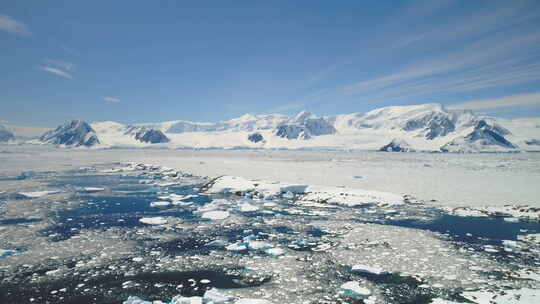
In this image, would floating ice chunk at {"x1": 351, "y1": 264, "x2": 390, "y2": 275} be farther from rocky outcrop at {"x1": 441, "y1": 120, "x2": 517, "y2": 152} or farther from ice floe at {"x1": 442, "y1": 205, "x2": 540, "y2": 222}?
rocky outcrop at {"x1": 441, "y1": 120, "x2": 517, "y2": 152}

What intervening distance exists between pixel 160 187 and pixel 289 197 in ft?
44.5

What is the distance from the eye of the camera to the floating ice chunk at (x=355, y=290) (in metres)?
8.70

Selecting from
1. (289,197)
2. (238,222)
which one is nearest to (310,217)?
(238,222)

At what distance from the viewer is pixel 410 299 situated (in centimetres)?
834

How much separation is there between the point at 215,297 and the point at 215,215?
10.4m

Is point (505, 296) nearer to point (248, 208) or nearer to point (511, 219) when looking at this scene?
point (511, 219)

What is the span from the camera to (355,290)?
8.91m

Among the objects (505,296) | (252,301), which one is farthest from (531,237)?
(252,301)

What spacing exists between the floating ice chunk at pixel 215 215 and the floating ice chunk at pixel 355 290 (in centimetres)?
1019

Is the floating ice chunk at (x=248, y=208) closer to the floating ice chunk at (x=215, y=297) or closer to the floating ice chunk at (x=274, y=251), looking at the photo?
the floating ice chunk at (x=274, y=251)

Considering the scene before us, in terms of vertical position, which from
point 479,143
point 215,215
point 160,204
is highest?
point 479,143

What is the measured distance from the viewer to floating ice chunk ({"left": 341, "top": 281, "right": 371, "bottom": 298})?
8703 mm

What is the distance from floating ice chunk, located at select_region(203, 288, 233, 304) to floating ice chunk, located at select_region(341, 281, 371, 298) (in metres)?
3.39

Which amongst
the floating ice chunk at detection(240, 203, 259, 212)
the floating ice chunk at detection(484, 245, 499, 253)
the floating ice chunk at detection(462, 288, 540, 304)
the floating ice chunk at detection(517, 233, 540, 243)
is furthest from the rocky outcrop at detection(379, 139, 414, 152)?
the floating ice chunk at detection(462, 288, 540, 304)
